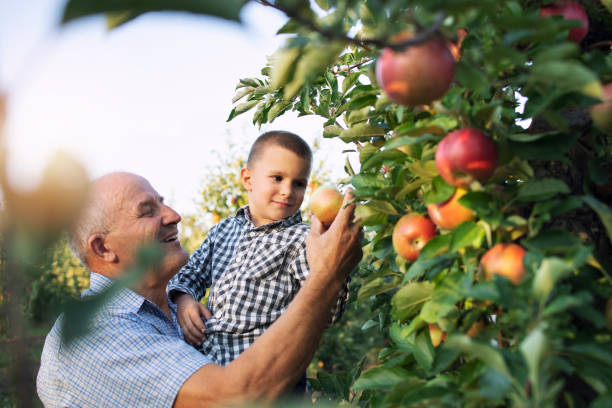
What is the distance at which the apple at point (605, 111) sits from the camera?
32.2 inches

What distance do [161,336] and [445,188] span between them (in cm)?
115

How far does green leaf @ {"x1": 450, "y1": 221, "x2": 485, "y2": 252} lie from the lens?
85 cm

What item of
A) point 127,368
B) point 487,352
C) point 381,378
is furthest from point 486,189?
point 127,368

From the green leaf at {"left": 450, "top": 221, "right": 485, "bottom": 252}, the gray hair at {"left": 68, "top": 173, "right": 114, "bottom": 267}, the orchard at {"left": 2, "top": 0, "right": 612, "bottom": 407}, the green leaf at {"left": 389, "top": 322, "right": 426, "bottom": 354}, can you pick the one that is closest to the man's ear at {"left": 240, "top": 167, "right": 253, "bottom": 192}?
the gray hair at {"left": 68, "top": 173, "right": 114, "bottom": 267}

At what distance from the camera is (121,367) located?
1.57m

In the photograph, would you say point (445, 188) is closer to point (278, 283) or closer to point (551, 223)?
point (551, 223)

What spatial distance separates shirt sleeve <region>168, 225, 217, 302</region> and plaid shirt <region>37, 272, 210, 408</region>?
499 mm

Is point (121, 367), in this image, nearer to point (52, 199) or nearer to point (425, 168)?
point (425, 168)

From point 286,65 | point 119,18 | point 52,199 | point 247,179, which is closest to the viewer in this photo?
point 52,199

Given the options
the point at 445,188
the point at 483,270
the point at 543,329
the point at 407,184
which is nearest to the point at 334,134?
the point at 407,184

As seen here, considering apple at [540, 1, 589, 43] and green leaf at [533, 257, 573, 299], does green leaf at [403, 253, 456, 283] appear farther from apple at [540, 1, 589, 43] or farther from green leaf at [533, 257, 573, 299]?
apple at [540, 1, 589, 43]

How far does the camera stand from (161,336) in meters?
1.67

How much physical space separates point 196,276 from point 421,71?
1.88 m

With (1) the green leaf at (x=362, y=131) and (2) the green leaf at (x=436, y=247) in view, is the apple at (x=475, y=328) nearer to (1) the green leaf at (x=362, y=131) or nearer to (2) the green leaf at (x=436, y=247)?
(2) the green leaf at (x=436, y=247)
